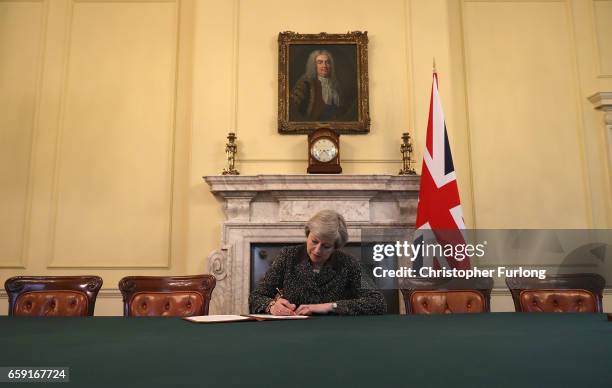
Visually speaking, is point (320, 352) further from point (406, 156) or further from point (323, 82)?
point (323, 82)

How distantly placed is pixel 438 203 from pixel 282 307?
2.45 metres

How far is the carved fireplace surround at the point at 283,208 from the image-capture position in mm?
5004

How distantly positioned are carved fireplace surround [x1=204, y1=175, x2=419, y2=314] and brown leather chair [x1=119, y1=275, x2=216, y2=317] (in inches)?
72.5

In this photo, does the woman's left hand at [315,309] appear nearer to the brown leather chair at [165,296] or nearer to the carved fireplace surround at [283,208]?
the brown leather chair at [165,296]

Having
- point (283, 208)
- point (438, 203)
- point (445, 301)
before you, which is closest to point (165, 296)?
point (445, 301)

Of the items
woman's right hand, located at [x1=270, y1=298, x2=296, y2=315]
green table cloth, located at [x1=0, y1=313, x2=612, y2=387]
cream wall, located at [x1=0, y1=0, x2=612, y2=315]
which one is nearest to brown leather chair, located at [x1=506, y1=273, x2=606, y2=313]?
green table cloth, located at [x1=0, y1=313, x2=612, y2=387]

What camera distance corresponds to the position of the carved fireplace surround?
500cm

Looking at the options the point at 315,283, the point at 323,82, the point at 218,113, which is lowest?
the point at 315,283

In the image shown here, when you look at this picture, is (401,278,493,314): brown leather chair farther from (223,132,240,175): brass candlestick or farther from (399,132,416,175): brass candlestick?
(223,132,240,175): brass candlestick

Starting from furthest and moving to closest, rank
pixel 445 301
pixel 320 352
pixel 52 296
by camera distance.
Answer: pixel 445 301, pixel 52 296, pixel 320 352

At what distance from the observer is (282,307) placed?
269 centimetres

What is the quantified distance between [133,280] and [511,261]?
3936 mm

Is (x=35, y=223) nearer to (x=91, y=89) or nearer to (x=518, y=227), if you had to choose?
(x=91, y=89)

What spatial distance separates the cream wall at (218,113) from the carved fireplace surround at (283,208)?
9.7 inches
